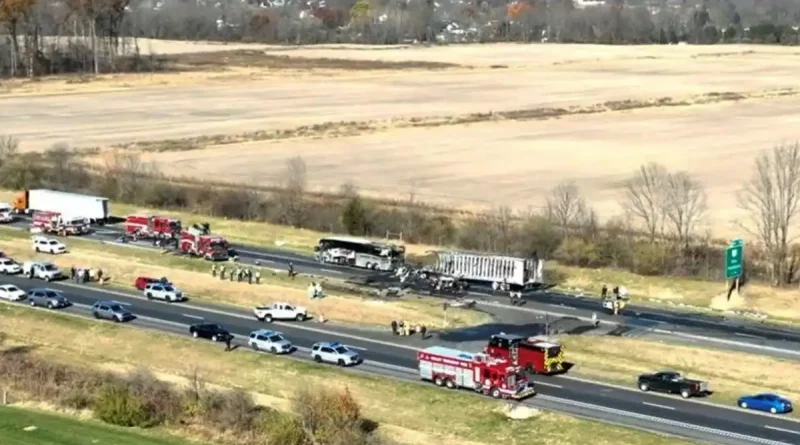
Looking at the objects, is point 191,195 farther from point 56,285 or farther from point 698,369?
point 698,369

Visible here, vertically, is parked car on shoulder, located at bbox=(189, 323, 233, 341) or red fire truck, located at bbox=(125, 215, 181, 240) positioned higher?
red fire truck, located at bbox=(125, 215, 181, 240)

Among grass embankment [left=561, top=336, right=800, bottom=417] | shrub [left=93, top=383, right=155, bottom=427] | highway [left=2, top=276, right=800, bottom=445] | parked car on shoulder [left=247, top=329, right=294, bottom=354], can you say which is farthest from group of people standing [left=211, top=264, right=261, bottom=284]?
shrub [left=93, top=383, right=155, bottom=427]

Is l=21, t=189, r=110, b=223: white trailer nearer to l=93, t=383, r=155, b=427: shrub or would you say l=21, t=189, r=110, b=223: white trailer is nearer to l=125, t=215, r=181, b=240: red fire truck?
l=125, t=215, r=181, b=240: red fire truck

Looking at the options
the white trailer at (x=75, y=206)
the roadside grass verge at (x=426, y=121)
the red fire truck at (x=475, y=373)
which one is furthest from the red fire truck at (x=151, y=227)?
the roadside grass verge at (x=426, y=121)

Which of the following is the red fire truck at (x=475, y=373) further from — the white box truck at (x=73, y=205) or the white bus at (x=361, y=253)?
the white box truck at (x=73, y=205)

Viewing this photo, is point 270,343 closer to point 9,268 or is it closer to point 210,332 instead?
point 210,332
